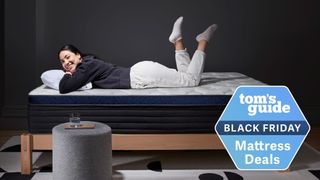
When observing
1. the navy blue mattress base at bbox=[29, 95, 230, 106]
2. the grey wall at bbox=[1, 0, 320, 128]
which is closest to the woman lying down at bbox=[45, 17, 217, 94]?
the navy blue mattress base at bbox=[29, 95, 230, 106]

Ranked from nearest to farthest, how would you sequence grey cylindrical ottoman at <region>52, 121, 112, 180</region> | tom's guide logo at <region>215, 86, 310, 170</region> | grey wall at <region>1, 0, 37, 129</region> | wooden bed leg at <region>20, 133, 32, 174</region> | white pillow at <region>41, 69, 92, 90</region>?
tom's guide logo at <region>215, 86, 310, 170</region> < grey cylindrical ottoman at <region>52, 121, 112, 180</region> < wooden bed leg at <region>20, 133, 32, 174</region> < white pillow at <region>41, 69, 92, 90</region> < grey wall at <region>1, 0, 37, 129</region>

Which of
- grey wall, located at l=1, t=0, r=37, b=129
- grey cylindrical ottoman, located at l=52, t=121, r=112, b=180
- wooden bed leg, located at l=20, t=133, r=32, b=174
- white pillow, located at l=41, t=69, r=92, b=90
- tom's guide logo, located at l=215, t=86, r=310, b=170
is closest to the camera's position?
tom's guide logo, located at l=215, t=86, r=310, b=170

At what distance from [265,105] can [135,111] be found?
0.93 meters

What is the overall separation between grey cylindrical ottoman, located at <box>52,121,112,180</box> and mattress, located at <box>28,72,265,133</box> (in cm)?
29

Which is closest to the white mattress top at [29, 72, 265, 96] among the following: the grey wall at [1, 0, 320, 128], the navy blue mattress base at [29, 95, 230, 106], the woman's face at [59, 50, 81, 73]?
the navy blue mattress base at [29, 95, 230, 106]

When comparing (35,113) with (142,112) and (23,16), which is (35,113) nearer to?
(142,112)

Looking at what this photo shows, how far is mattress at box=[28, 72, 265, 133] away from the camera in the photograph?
237cm

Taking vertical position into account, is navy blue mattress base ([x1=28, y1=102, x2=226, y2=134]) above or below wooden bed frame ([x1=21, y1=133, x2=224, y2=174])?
above

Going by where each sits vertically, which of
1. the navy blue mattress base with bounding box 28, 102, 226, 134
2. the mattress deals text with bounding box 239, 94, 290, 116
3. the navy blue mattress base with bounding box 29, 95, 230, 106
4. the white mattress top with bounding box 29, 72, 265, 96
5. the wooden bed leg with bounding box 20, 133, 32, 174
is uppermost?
the mattress deals text with bounding box 239, 94, 290, 116

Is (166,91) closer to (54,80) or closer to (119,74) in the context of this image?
(119,74)

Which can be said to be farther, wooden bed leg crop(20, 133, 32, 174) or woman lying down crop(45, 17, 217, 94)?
woman lying down crop(45, 17, 217, 94)

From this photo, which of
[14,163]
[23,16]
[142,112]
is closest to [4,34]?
[23,16]

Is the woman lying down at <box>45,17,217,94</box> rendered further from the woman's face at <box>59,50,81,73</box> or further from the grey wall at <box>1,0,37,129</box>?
the grey wall at <box>1,0,37,129</box>

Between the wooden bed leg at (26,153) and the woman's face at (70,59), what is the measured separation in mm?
458
